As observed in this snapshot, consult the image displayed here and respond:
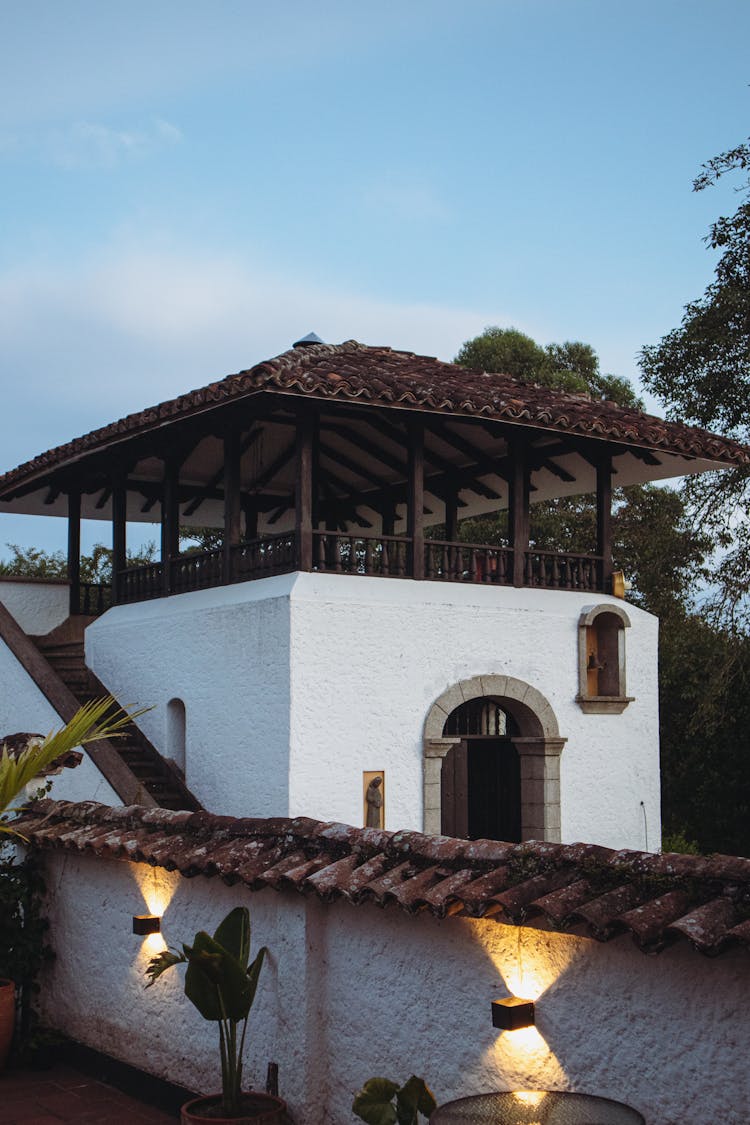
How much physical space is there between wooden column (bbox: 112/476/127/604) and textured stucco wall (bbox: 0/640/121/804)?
1675 mm

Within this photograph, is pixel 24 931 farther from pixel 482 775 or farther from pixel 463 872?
pixel 482 775

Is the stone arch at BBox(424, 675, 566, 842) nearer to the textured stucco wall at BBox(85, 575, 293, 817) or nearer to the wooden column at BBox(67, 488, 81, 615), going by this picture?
the textured stucco wall at BBox(85, 575, 293, 817)

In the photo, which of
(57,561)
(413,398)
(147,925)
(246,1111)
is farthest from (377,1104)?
(57,561)

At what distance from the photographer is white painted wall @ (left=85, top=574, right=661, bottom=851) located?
40.7 ft

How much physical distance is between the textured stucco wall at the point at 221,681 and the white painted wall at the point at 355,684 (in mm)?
21

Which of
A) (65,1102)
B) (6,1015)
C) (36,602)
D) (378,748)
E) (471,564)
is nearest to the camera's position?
(65,1102)

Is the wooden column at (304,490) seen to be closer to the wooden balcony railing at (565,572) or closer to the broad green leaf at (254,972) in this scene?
the wooden balcony railing at (565,572)

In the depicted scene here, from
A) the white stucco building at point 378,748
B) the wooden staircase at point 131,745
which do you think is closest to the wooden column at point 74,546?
the white stucco building at point 378,748

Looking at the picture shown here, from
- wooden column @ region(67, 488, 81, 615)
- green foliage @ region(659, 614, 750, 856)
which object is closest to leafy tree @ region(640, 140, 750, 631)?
green foliage @ region(659, 614, 750, 856)

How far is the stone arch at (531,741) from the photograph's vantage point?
1344 centimetres

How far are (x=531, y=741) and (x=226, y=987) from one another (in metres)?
7.85

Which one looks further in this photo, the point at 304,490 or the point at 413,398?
the point at 304,490

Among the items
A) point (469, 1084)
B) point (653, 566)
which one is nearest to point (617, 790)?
point (653, 566)

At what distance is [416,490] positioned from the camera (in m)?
13.4
